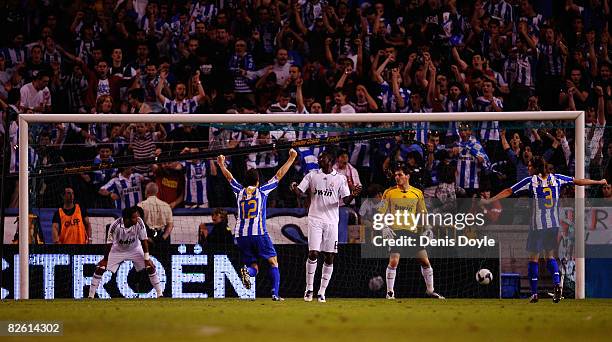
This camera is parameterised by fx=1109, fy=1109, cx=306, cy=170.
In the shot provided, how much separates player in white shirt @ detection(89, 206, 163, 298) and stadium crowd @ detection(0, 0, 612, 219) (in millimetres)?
442

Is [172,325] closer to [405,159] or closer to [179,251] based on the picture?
[179,251]

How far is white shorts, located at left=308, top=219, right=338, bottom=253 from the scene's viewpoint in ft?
54.2

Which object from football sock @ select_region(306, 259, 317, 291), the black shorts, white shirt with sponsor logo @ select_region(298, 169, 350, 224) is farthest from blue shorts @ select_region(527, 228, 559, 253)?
football sock @ select_region(306, 259, 317, 291)

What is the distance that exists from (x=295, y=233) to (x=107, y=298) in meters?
→ 3.08

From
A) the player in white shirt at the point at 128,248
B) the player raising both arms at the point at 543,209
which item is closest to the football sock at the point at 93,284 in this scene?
the player in white shirt at the point at 128,248

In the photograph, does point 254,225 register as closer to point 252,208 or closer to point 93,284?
point 252,208

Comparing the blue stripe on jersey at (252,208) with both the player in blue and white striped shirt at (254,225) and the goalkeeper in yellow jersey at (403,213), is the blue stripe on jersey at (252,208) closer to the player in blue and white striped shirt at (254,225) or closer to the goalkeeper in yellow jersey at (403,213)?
the player in blue and white striped shirt at (254,225)

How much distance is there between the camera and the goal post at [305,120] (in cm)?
1670

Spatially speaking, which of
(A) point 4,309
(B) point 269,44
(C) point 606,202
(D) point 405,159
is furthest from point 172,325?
(B) point 269,44

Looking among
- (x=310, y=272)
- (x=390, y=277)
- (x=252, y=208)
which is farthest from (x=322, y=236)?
(x=390, y=277)

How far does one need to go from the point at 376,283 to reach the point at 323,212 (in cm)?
155

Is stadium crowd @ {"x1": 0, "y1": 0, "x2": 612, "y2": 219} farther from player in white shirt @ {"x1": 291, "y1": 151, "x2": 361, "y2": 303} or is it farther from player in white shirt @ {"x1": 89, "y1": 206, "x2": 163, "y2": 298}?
player in white shirt @ {"x1": 291, "y1": 151, "x2": 361, "y2": 303}

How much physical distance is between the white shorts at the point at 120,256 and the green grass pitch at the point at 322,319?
0.77 meters

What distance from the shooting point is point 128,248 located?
1705 centimetres
